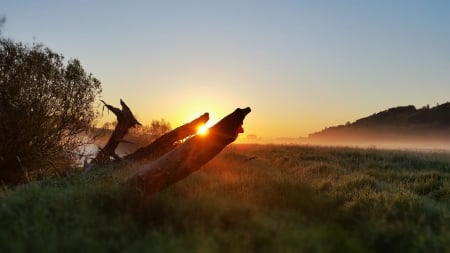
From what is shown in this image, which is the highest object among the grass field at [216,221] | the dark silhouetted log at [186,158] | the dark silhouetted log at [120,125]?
the dark silhouetted log at [120,125]

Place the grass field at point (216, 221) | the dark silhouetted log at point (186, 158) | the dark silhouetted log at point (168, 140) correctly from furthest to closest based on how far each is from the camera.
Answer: the dark silhouetted log at point (168, 140) < the dark silhouetted log at point (186, 158) < the grass field at point (216, 221)

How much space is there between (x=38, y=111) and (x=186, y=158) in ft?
43.8

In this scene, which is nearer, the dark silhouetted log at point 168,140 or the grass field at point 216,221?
the grass field at point 216,221

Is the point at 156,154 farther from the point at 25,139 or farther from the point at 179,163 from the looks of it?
the point at 179,163

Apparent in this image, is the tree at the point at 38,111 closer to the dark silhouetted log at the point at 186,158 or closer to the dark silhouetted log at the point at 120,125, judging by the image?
the dark silhouetted log at the point at 120,125

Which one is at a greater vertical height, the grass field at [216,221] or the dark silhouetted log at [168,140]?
the dark silhouetted log at [168,140]

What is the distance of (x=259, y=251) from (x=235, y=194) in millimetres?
4513

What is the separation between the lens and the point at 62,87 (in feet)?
78.9

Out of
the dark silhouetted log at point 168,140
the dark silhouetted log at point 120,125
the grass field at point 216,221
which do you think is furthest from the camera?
the dark silhouetted log at point 120,125

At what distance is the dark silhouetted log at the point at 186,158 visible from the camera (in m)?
11.2

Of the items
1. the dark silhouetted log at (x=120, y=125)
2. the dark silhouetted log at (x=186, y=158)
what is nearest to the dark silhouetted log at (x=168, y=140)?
the dark silhouetted log at (x=120, y=125)

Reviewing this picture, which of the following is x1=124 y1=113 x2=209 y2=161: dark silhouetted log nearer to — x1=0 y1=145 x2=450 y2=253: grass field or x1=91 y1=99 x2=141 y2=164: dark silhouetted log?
x1=91 y1=99 x2=141 y2=164: dark silhouetted log

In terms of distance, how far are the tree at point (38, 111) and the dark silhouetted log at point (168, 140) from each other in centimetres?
463

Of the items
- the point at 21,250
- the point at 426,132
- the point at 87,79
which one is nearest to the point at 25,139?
the point at 87,79
